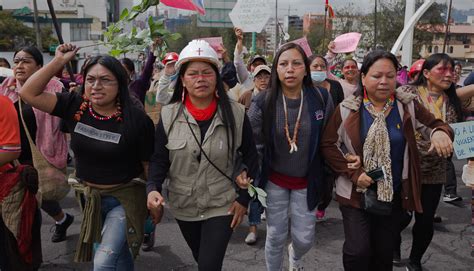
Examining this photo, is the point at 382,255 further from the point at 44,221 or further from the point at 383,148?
the point at 44,221

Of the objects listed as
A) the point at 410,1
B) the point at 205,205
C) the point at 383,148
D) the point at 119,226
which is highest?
the point at 410,1

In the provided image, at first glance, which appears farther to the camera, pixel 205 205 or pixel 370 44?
pixel 370 44

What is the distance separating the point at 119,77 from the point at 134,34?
1.78 ft

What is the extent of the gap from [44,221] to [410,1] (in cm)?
1894

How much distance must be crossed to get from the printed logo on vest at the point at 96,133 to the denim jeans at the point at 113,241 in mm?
389

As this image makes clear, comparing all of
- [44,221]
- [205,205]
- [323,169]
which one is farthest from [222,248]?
[44,221]

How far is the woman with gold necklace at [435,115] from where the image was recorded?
11.8ft

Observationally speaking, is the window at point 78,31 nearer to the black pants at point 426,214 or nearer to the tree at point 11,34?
the tree at point 11,34

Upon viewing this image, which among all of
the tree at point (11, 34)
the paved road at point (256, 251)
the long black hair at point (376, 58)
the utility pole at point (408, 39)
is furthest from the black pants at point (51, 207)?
the tree at point (11, 34)

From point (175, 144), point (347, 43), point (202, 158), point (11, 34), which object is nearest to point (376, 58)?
point (202, 158)

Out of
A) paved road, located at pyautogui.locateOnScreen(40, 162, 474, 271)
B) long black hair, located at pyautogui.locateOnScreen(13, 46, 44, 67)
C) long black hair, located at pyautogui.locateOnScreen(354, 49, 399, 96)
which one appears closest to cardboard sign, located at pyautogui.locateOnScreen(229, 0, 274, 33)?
paved road, located at pyautogui.locateOnScreen(40, 162, 474, 271)

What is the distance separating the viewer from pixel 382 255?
312 cm

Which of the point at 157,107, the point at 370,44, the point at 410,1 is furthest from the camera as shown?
the point at 370,44

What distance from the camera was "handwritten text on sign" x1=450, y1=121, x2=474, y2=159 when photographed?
3.33 m
